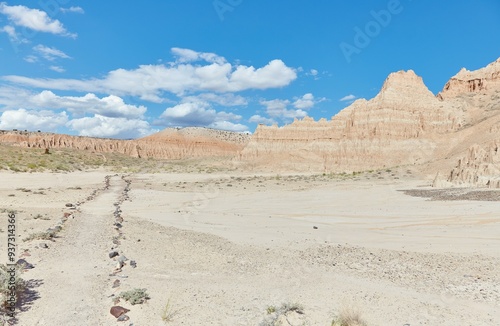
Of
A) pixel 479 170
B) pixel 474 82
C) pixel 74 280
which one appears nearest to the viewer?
pixel 74 280

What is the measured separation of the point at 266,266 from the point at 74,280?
477 centimetres

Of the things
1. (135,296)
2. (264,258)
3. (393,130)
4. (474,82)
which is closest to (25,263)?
(135,296)

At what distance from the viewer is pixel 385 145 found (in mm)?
71375

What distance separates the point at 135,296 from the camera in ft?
24.3

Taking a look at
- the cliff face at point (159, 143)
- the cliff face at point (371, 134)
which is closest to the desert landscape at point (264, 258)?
the cliff face at point (371, 134)

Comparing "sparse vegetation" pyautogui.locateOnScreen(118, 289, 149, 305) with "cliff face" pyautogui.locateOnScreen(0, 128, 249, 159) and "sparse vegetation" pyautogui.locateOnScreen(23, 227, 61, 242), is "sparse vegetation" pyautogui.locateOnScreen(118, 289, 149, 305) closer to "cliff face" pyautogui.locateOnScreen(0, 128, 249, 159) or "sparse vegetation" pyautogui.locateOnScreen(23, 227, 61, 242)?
"sparse vegetation" pyautogui.locateOnScreen(23, 227, 61, 242)

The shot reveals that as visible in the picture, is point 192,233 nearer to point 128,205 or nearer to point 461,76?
point 128,205

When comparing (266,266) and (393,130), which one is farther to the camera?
(393,130)

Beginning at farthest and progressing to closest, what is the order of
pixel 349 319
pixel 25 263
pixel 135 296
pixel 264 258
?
pixel 264 258 < pixel 25 263 < pixel 135 296 < pixel 349 319

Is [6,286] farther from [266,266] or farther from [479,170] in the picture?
[479,170]

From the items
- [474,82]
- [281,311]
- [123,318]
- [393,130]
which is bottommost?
[123,318]

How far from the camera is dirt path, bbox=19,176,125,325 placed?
6828 mm

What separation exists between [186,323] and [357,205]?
1738 centimetres

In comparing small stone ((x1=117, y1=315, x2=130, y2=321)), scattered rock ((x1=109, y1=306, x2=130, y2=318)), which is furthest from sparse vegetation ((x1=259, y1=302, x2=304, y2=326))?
scattered rock ((x1=109, y1=306, x2=130, y2=318))
